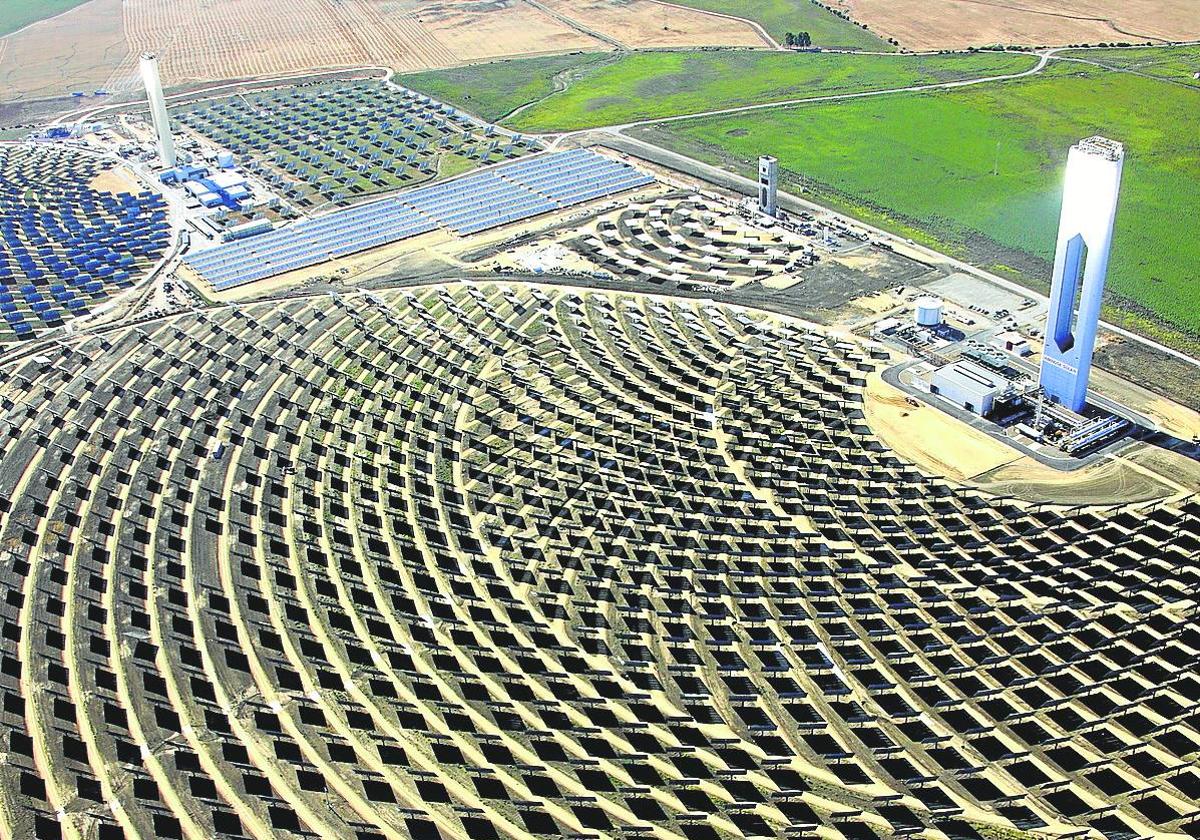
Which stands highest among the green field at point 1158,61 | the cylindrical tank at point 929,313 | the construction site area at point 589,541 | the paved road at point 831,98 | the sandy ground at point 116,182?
the green field at point 1158,61

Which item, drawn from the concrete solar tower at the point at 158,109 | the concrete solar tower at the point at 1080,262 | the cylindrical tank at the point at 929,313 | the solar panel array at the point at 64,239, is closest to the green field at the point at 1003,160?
the cylindrical tank at the point at 929,313

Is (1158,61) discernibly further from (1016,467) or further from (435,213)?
(1016,467)

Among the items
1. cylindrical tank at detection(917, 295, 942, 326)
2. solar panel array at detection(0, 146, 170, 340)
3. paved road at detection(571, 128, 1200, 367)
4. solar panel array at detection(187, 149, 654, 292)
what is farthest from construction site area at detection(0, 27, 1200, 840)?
paved road at detection(571, 128, 1200, 367)

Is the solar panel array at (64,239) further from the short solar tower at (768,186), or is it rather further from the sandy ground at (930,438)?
the sandy ground at (930,438)

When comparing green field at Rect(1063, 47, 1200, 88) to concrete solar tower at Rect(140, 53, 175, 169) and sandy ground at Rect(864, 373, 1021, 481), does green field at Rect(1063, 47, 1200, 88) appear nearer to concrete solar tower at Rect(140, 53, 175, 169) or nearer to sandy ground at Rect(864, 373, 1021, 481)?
sandy ground at Rect(864, 373, 1021, 481)

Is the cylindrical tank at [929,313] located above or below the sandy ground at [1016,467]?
above

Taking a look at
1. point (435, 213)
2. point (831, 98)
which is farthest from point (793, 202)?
point (831, 98)
